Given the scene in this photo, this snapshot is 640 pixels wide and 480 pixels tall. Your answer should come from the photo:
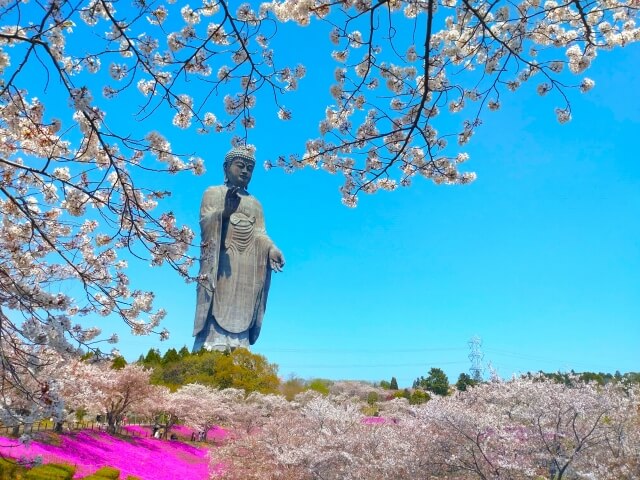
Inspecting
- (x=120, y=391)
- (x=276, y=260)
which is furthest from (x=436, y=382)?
(x=120, y=391)

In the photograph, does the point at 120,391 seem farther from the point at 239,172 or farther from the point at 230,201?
the point at 239,172

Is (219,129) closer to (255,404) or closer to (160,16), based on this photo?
(160,16)

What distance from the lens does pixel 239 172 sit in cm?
3200

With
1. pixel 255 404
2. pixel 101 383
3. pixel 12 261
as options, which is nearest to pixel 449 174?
pixel 12 261

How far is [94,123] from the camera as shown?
10.9 ft

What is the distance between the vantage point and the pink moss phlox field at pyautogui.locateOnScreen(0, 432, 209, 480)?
11.7 meters

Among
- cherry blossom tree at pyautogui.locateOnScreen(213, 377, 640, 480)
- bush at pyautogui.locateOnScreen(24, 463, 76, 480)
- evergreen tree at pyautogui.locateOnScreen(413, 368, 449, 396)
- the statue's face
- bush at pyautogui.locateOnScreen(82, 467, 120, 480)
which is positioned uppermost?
the statue's face

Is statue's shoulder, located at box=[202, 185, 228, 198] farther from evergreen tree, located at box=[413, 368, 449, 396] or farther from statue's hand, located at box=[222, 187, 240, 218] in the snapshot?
evergreen tree, located at box=[413, 368, 449, 396]

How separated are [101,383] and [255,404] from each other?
753cm

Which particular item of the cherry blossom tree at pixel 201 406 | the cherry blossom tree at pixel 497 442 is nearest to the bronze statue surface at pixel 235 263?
the cherry blossom tree at pixel 201 406

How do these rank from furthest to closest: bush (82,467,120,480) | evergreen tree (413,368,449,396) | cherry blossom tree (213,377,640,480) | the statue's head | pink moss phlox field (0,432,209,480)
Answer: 1. evergreen tree (413,368,449,396)
2. the statue's head
3. pink moss phlox field (0,432,209,480)
4. bush (82,467,120,480)
5. cherry blossom tree (213,377,640,480)

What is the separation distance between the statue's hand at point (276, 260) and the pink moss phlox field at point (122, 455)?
13013mm

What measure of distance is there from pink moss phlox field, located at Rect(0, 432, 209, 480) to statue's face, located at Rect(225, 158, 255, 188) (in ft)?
57.0

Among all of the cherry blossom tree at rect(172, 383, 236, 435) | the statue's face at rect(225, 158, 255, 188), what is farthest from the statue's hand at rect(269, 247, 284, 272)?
the cherry blossom tree at rect(172, 383, 236, 435)
